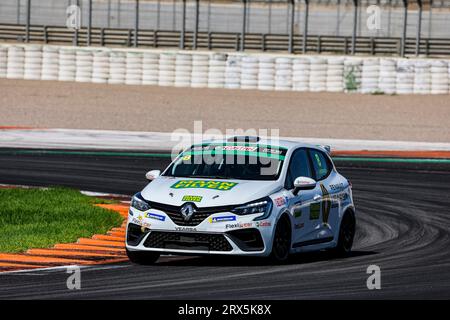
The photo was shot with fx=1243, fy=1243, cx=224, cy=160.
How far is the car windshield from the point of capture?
43.4 feet

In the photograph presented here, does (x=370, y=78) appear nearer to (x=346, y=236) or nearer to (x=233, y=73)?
(x=233, y=73)

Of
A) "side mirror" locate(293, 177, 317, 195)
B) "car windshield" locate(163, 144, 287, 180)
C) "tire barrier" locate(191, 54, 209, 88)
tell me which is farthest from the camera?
"tire barrier" locate(191, 54, 209, 88)

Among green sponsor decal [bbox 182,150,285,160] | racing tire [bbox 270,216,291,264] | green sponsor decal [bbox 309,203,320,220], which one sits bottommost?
racing tire [bbox 270,216,291,264]

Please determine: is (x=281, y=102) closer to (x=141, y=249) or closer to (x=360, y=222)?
(x=360, y=222)

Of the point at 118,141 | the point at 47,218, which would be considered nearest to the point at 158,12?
the point at 118,141

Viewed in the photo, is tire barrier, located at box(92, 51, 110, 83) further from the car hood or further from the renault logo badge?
the renault logo badge

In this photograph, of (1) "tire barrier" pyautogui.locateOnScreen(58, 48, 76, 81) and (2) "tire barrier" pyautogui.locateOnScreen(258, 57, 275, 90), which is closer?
(2) "tire barrier" pyautogui.locateOnScreen(258, 57, 275, 90)

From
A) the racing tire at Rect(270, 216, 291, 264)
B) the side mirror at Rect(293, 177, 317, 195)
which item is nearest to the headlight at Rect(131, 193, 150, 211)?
the racing tire at Rect(270, 216, 291, 264)

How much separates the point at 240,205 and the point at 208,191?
0.38m

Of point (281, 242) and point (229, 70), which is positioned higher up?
point (229, 70)

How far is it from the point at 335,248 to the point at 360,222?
3674 mm

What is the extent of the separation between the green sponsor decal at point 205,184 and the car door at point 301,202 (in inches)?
26.9

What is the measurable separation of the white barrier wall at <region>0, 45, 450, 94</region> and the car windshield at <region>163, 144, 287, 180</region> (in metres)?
30.7

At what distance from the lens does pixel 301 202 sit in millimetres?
13109
